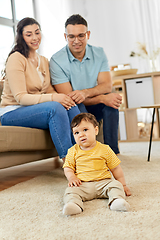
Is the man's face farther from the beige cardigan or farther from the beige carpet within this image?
the beige carpet

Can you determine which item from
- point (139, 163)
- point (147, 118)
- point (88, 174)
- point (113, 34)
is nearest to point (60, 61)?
point (139, 163)

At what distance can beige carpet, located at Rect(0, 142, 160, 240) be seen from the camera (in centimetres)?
79

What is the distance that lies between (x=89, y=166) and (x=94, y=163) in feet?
0.08

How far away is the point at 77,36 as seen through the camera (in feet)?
6.08

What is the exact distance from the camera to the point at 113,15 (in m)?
4.35

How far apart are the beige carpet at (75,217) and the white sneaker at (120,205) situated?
2cm

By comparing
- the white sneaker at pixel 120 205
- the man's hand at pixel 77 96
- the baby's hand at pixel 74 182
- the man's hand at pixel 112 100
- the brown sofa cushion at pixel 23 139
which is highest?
the man's hand at pixel 77 96

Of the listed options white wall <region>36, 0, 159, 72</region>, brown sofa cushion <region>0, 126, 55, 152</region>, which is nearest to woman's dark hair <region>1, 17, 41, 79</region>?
brown sofa cushion <region>0, 126, 55, 152</region>

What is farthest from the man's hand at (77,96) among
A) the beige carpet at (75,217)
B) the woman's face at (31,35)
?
the beige carpet at (75,217)

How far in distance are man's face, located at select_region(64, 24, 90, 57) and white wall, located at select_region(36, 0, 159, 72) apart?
2.35 meters

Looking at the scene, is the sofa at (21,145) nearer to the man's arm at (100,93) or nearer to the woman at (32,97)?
the woman at (32,97)

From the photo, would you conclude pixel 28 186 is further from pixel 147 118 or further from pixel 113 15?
pixel 113 15

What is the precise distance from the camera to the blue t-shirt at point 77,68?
1969 millimetres

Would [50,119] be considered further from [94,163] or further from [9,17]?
[9,17]
